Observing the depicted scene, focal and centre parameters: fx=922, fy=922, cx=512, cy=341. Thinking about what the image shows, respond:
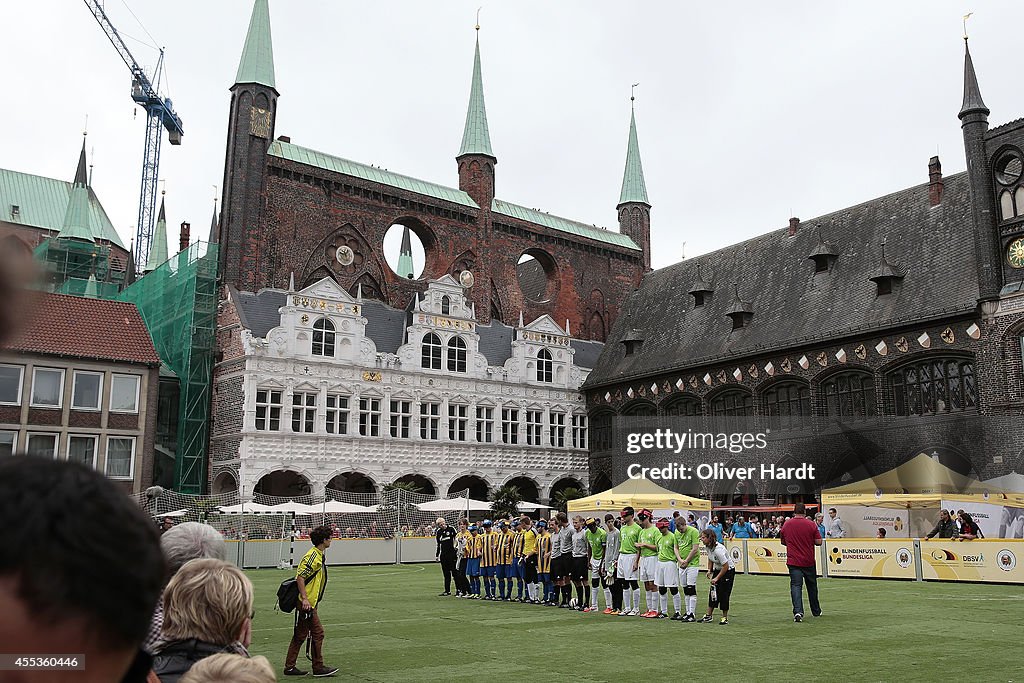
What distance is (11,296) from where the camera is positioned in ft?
3.37

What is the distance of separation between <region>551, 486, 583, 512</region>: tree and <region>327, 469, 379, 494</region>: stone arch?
9.25 m

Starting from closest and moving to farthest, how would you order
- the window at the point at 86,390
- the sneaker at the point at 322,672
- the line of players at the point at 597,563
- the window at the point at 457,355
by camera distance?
1. the sneaker at the point at 322,672
2. the line of players at the point at 597,563
3. the window at the point at 86,390
4. the window at the point at 457,355

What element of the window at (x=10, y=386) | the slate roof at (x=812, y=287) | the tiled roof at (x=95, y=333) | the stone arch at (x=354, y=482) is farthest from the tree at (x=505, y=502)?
the window at (x=10, y=386)

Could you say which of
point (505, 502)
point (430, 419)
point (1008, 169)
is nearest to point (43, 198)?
point (430, 419)

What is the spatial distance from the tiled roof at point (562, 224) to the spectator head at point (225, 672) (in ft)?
161

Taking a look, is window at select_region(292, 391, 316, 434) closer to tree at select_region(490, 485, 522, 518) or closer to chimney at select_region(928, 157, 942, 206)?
tree at select_region(490, 485, 522, 518)

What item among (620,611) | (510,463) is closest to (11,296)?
(620,611)

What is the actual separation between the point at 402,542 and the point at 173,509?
27.0ft

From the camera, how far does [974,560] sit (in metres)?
21.0

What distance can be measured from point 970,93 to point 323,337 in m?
27.6

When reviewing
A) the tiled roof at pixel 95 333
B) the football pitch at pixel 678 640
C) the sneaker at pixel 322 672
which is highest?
the tiled roof at pixel 95 333

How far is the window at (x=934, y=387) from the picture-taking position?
33312 millimetres

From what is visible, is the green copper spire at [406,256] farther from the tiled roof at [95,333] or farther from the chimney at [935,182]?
the chimney at [935,182]

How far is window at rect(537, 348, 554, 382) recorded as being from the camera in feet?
157
